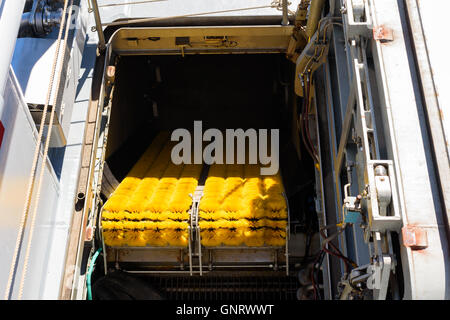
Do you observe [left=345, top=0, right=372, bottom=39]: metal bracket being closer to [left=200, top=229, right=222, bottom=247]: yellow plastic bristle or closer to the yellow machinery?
the yellow machinery

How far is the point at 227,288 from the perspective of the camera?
6.82 metres

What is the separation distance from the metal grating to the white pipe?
12.3 ft

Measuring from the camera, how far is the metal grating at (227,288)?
681cm

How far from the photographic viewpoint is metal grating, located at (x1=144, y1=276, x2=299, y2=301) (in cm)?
681

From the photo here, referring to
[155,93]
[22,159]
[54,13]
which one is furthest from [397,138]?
[155,93]

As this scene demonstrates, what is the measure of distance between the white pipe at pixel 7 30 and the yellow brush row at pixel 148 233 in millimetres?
2495

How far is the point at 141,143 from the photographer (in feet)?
29.9

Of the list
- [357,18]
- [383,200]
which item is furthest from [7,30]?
[383,200]

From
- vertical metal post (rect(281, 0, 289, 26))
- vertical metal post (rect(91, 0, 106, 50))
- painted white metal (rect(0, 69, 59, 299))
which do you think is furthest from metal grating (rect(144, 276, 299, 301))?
vertical metal post (rect(281, 0, 289, 26))

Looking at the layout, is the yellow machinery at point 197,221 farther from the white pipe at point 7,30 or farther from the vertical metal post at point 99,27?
the white pipe at point 7,30

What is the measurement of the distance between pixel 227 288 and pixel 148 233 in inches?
60.3

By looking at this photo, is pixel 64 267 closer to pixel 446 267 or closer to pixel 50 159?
pixel 50 159

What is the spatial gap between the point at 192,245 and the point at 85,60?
2667 millimetres

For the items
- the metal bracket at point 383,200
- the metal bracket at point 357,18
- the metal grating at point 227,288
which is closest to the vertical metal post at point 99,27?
the metal grating at point 227,288
